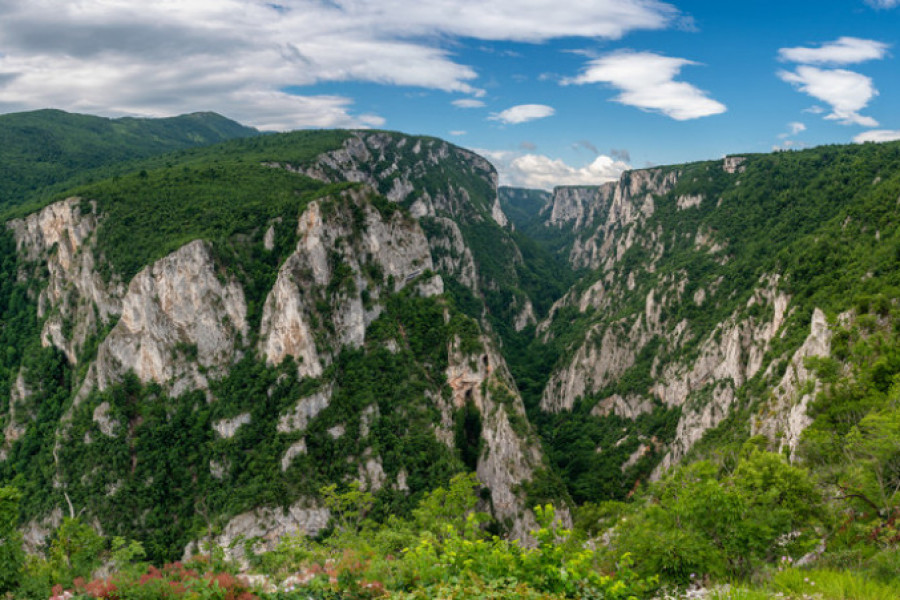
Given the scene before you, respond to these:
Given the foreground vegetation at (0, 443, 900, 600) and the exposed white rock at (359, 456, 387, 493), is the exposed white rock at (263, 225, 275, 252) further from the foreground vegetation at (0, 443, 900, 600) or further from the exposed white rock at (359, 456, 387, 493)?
the foreground vegetation at (0, 443, 900, 600)

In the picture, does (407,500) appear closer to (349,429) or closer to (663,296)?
(349,429)

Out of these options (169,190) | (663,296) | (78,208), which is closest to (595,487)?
(663,296)

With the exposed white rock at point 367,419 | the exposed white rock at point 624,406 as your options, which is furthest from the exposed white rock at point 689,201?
the exposed white rock at point 367,419

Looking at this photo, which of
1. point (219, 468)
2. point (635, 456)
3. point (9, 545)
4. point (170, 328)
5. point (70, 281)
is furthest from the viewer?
point (635, 456)

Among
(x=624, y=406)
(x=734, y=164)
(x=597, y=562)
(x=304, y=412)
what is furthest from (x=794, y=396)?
(x=734, y=164)

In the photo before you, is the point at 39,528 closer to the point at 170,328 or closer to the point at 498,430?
the point at 170,328

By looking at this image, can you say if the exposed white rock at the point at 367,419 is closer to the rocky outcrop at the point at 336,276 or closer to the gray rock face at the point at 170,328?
the rocky outcrop at the point at 336,276
